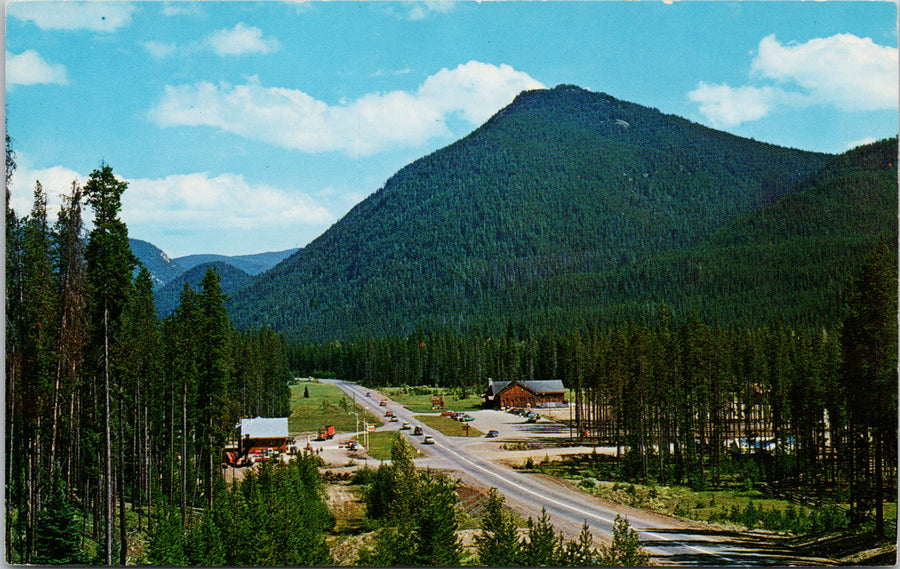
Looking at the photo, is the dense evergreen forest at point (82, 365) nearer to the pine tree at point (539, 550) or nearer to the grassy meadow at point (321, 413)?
the pine tree at point (539, 550)

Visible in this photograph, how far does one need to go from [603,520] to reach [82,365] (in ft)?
53.7

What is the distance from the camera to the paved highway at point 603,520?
17.8 meters

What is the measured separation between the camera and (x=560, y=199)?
19738cm

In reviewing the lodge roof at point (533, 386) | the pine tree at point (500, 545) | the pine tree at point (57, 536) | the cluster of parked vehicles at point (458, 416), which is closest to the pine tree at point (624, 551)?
the pine tree at point (500, 545)

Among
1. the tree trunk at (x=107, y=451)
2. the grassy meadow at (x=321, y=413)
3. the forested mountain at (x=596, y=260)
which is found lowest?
the grassy meadow at (x=321, y=413)

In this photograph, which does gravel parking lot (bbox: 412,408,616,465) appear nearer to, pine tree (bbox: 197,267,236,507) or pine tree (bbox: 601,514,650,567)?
pine tree (bbox: 197,267,236,507)

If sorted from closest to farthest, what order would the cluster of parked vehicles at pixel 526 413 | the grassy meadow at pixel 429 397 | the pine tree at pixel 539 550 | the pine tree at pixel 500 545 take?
the pine tree at pixel 539 550, the pine tree at pixel 500 545, the cluster of parked vehicles at pixel 526 413, the grassy meadow at pixel 429 397

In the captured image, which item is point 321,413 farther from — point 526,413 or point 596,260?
point 596,260

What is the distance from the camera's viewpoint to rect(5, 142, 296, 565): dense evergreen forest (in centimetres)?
1627

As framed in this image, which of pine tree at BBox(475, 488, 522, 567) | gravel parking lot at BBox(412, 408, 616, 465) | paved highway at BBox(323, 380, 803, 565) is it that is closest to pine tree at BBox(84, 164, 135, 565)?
pine tree at BBox(475, 488, 522, 567)

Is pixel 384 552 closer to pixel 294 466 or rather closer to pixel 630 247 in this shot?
pixel 294 466

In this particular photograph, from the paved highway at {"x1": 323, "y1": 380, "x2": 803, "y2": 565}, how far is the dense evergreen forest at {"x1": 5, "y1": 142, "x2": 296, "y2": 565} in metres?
9.95

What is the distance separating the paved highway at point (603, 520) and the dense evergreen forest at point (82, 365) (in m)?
9.95

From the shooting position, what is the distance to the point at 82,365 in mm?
18797
